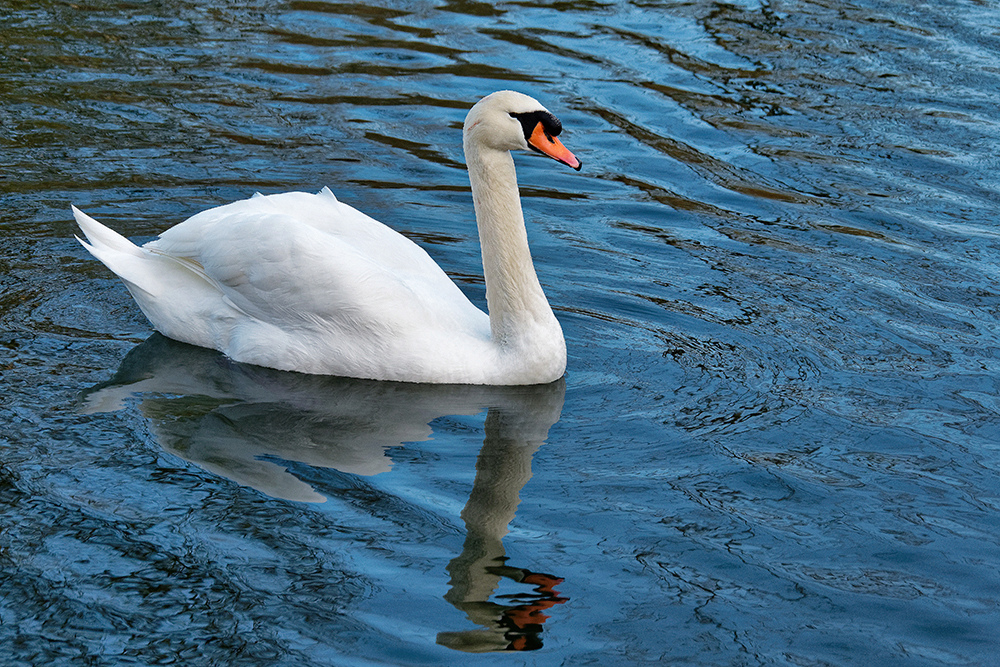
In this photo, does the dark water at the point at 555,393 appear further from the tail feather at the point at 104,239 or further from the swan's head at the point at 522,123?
the swan's head at the point at 522,123

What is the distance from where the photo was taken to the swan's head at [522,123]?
673cm

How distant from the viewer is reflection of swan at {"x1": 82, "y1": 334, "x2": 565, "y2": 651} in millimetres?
5953

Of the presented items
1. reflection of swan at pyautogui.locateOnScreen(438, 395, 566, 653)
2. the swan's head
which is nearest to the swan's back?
reflection of swan at pyautogui.locateOnScreen(438, 395, 566, 653)

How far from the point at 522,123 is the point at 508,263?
0.79 metres

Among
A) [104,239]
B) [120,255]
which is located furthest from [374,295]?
[104,239]

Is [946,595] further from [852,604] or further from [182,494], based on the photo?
[182,494]

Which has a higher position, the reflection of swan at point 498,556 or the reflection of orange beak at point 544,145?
the reflection of orange beak at point 544,145

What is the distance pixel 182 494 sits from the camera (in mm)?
5918

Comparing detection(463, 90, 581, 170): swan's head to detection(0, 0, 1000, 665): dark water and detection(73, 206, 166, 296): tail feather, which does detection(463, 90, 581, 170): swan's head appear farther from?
detection(73, 206, 166, 296): tail feather

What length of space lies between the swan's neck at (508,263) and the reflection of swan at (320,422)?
0.34m

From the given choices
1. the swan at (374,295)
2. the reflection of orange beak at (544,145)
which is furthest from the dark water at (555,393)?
the reflection of orange beak at (544,145)

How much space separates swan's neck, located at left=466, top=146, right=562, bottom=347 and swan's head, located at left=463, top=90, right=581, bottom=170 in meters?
0.26

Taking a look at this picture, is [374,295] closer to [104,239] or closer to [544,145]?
[544,145]

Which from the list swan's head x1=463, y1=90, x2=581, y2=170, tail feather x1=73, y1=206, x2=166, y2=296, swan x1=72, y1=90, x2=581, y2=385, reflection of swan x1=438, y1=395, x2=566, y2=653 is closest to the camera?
reflection of swan x1=438, y1=395, x2=566, y2=653
